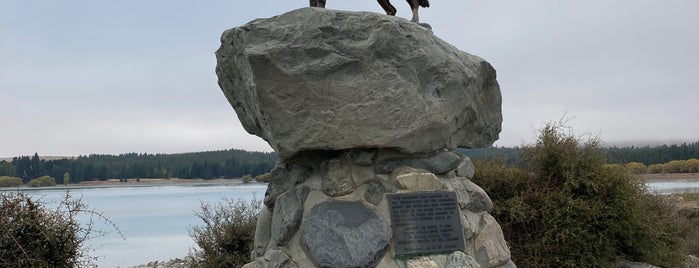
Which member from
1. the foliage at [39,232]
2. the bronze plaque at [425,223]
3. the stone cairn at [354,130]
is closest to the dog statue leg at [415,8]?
the stone cairn at [354,130]

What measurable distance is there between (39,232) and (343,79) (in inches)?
186

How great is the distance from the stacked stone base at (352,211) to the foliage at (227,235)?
448cm

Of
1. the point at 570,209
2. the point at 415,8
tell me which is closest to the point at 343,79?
the point at 415,8

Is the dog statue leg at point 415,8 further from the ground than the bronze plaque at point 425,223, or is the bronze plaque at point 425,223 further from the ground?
the dog statue leg at point 415,8

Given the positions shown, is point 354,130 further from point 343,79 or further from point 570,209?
point 570,209

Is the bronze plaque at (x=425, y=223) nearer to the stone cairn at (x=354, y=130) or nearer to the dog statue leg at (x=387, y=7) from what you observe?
the stone cairn at (x=354, y=130)

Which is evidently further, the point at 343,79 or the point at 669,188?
the point at 669,188

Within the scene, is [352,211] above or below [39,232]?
above

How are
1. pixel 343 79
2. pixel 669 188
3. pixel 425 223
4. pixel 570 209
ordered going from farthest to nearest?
pixel 669 188 < pixel 570 209 < pixel 425 223 < pixel 343 79

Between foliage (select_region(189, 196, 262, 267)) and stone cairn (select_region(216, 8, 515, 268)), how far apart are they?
4.44 m

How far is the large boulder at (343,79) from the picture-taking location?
11.9 feet

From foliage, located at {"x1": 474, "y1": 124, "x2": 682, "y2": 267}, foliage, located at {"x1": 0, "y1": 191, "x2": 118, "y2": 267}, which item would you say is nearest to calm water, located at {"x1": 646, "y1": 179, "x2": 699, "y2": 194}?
foliage, located at {"x1": 474, "y1": 124, "x2": 682, "y2": 267}

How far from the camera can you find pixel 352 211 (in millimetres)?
3867

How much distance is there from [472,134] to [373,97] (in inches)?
55.0
